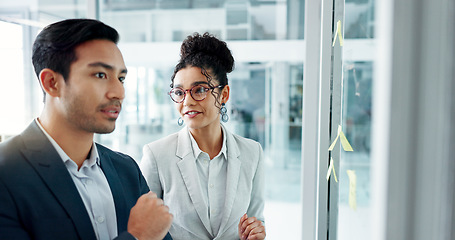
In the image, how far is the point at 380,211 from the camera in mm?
477

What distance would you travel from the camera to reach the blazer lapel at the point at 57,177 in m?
1.03

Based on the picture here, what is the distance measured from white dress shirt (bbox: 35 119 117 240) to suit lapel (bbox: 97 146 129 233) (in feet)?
0.04

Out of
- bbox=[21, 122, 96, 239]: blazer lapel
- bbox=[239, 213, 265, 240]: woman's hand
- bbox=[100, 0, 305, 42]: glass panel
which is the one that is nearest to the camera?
bbox=[21, 122, 96, 239]: blazer lapel

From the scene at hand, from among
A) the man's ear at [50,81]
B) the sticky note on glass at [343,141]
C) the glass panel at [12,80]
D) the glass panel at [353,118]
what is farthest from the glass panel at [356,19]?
the glass panel at [12,80]

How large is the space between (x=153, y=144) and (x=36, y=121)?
65cm

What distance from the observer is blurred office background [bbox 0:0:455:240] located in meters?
0.43

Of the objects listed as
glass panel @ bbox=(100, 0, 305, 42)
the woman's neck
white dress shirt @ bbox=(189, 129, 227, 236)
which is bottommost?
white dress shirt @ bbox=(189, 129, 227, 236)

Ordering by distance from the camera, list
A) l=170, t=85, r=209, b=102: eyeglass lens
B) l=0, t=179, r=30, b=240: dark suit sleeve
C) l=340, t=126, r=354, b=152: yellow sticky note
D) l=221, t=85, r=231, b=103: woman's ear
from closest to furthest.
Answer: l=0, t=179, r=30, b=240: dark suit sleeve → l=340, t=126, r=354, b=152: yellow sticky note → l=170, t=85, r=209, b=102: eyeglass lens → l=221, t=85, r=231, b=103: woman's ear

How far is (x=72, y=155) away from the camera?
1.16 metres

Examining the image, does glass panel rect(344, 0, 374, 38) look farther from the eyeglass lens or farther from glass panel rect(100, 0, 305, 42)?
glass panel rect(100, 0, 305, 42)

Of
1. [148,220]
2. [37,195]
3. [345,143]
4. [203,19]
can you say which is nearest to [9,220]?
[37,195]

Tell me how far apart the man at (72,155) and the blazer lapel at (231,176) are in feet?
1.72

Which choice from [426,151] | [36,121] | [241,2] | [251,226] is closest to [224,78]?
[251,226]

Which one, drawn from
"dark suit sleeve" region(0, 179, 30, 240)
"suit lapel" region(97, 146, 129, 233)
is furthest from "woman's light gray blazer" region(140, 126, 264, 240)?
"dark suit sleeve" region(0, 179, 30, 240)
